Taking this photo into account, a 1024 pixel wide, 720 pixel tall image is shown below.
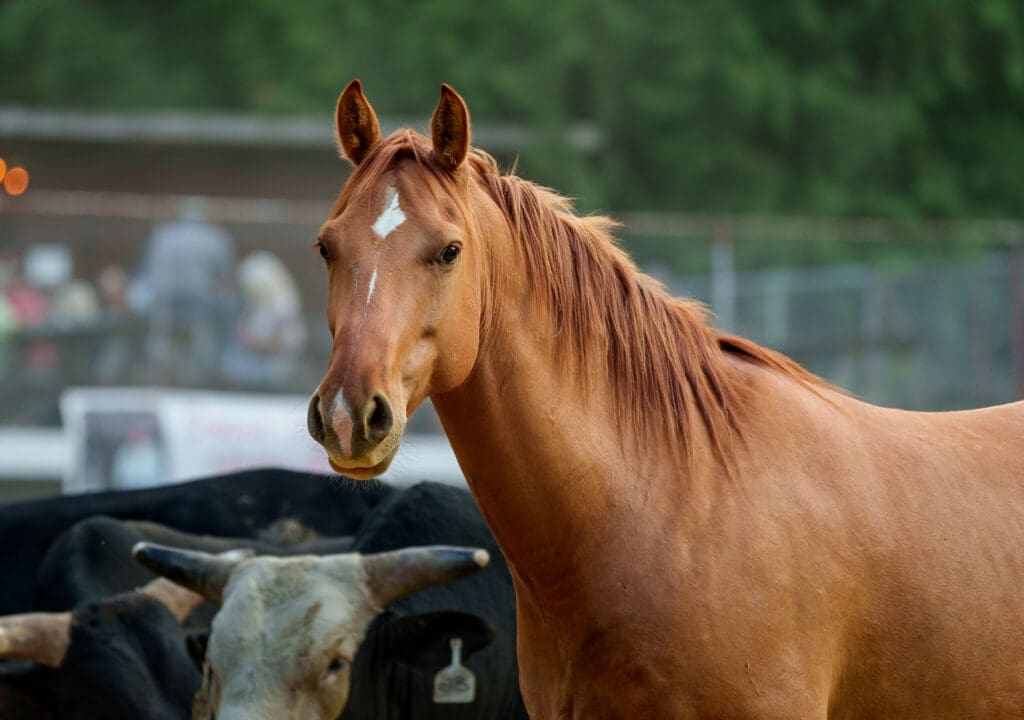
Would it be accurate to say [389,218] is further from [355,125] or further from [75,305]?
[75,305]

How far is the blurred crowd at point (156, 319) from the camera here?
11.8 m

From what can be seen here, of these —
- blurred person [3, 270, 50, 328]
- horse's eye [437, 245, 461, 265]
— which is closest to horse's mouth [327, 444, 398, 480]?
horse's eye [437, 245, 461, 265]

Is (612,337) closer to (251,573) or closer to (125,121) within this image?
(251,573)

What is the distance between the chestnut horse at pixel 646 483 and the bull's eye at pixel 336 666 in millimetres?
1412

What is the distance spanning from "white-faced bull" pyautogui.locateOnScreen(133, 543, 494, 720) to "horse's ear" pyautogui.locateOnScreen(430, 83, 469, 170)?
2011 mm

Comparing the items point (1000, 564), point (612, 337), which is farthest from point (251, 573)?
point (1000, 564)

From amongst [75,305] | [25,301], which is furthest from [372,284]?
[25,301]

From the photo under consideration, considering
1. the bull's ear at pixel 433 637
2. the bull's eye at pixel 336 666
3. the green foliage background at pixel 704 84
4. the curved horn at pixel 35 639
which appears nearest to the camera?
the bull's eye at pixel 336 666

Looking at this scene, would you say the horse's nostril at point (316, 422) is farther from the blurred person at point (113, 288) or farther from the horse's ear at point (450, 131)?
the blurred person at point (113, 288)

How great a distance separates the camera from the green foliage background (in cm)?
2036

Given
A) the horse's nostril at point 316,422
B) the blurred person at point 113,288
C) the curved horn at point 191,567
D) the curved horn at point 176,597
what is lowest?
the curved horn at point 176,597

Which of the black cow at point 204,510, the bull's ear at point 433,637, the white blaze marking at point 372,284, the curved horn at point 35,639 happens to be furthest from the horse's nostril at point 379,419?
the black cow at point 204,510

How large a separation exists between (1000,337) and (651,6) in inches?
367

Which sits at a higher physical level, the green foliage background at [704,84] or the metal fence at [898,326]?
the green foliage background at [704,84]
